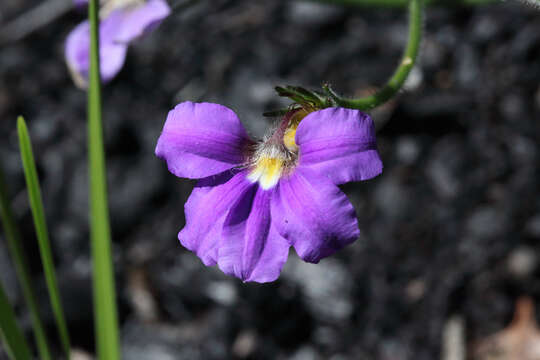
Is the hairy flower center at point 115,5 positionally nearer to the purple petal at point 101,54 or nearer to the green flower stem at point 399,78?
the purple petal at point 101,54

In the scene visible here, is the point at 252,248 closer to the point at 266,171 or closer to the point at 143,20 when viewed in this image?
the point at 266,171

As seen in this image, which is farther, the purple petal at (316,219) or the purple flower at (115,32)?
the purple flower at (115,32)

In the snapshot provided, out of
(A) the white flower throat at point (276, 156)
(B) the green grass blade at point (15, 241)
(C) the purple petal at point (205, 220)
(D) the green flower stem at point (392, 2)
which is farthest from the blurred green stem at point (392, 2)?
(B) the green grass blade at point (15, 241)

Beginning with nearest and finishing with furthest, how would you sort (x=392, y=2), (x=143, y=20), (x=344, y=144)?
(x=344, y=144) < (x=143, y=20) < (x=392, y=2)

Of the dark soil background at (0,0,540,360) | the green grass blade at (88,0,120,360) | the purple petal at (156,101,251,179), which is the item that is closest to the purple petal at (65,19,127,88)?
the green grass blade at (88,0,120,360)

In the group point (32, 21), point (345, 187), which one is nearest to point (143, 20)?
point (345, 187)

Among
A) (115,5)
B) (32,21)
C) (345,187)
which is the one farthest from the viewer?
(32,21)
